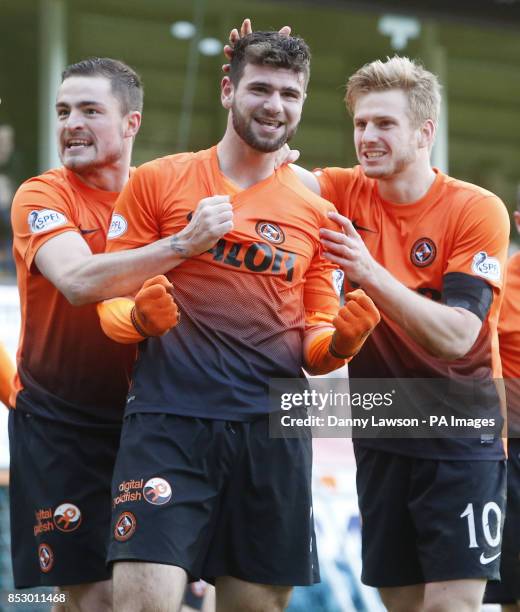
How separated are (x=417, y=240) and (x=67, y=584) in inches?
78.1

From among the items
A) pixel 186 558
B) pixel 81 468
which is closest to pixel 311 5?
pixel 81 468

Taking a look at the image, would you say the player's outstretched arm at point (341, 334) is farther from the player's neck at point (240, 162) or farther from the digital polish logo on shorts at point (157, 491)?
the digital polish logo on shorts at point (157, 491)

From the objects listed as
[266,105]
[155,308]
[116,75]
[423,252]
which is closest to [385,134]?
[423,252]

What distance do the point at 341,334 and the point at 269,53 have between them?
109 centimetres

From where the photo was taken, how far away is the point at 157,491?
390 centimetres

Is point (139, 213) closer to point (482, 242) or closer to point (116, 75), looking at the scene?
point (116, 75)

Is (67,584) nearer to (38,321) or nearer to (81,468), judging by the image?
(81,468)

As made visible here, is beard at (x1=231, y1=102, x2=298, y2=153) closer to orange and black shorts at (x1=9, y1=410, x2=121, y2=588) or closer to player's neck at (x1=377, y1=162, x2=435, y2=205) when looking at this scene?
player's neck at (x1=377, y1=162, x2=435, y2=205)

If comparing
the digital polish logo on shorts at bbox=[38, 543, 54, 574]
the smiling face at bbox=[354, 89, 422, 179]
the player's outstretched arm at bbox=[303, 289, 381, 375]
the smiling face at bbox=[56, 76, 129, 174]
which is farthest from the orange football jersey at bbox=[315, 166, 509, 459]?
the digital polish logo on shorts at bbox=[38, 543, 54, 574]

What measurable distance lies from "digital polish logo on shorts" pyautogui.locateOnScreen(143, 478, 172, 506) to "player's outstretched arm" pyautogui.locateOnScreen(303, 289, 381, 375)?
748mm

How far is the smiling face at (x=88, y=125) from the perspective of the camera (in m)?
4.73

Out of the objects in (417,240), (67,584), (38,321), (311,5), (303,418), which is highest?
(311,5)

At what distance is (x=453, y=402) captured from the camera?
15.3 feet

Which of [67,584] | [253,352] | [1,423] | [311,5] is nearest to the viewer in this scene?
[253,352]
